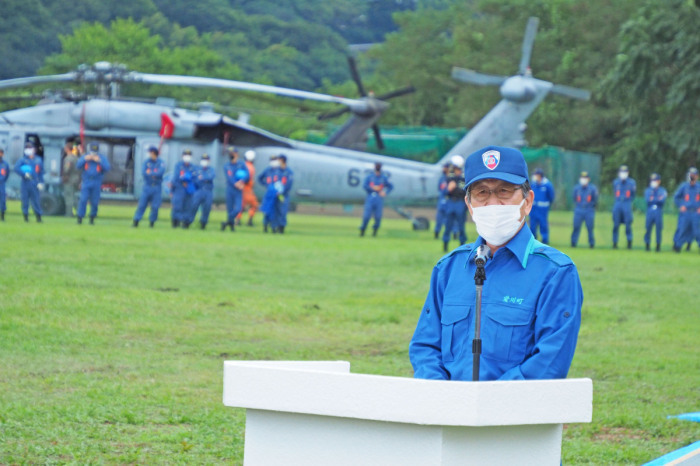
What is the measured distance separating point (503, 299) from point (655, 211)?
75.9ft

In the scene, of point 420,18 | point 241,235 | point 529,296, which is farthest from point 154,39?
point 529,296

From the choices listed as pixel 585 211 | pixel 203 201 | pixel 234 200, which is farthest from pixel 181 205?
pixel 585 211

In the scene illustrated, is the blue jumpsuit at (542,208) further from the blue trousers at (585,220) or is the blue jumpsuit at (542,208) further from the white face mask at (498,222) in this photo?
the white face mask at (498,222)

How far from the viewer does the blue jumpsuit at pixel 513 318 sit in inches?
141

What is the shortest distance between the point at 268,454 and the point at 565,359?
43.1 inches

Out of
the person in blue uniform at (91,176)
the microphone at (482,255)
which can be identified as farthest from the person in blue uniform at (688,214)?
the microphone at (482,255)

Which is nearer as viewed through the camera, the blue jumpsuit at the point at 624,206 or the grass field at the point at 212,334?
the grass field at the point at 212,334

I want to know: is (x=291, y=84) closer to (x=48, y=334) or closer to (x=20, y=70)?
(x=20, y=70)

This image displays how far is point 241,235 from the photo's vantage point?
22797 millimetres

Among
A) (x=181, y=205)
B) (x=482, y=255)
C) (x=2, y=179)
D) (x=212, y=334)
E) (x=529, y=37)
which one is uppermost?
(x=529, y=37)

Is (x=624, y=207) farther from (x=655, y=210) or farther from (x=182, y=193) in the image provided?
(x=182, y=193)

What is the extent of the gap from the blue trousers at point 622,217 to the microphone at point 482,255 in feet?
75.8

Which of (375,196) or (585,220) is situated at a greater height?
(375,196)

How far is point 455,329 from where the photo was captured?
12.4ft
